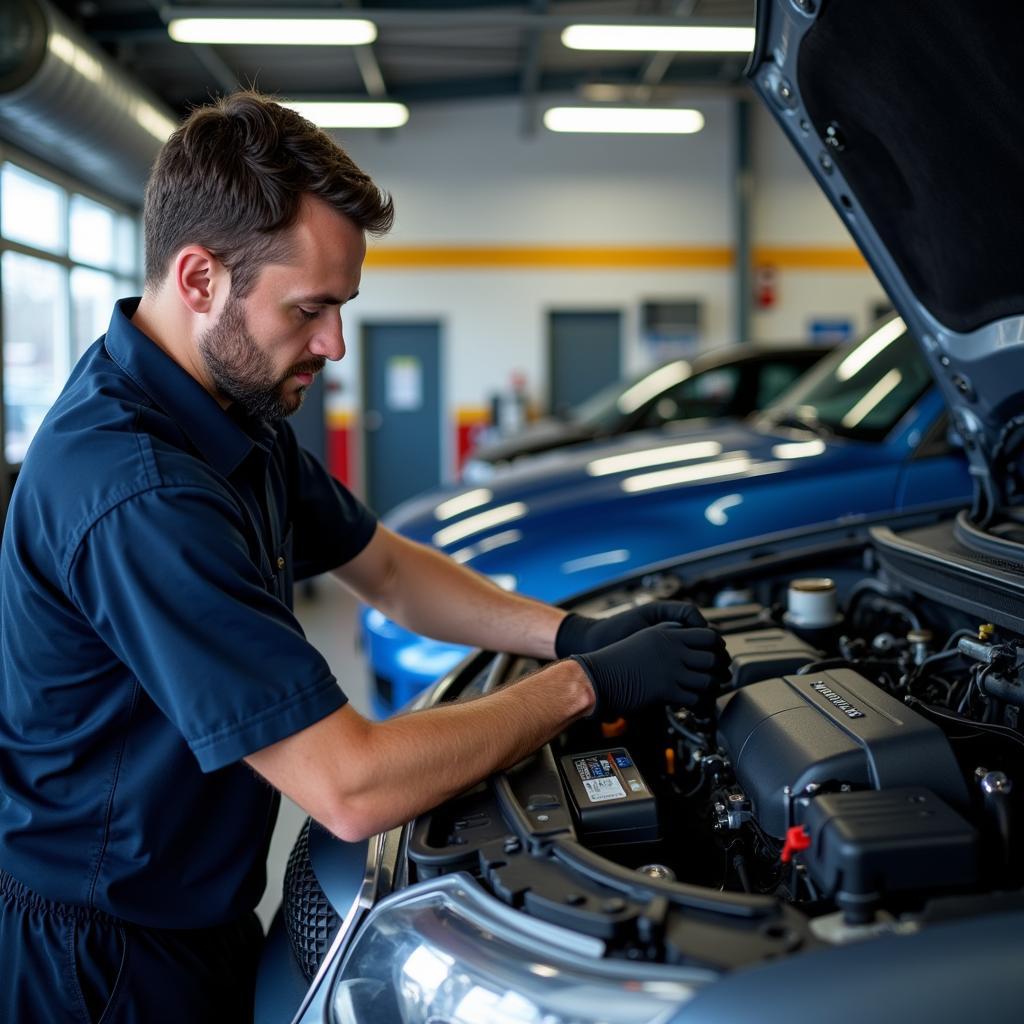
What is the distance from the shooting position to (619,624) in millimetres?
1709

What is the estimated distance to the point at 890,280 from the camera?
181 cm

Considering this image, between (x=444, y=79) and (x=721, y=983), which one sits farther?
(x=444, y=79)

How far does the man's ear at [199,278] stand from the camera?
4.32ft

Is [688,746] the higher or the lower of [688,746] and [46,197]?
the lower

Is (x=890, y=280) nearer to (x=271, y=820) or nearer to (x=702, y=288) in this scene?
(x=271, y=820)

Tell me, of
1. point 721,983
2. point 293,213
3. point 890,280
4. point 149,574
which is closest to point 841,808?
point 721,983

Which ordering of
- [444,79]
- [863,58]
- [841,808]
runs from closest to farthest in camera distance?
1. [841,808]
2. [863,58]
3. [444,79]

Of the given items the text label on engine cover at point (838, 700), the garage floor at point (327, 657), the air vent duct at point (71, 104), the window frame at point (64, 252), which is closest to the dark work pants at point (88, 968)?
the text label on engine cover at point (838, 700)

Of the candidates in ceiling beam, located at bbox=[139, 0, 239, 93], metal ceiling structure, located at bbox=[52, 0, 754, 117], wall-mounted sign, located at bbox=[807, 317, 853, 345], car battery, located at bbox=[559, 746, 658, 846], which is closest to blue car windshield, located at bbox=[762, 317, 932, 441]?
car battery, located at bbox=[559, 746, 658, 846]

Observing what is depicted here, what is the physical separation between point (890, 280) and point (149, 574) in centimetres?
133

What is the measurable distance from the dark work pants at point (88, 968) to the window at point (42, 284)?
227 inches

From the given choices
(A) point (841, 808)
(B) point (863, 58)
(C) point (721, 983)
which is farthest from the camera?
(B) point (863, 58)

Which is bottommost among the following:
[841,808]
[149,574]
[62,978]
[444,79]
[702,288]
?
[62,978]

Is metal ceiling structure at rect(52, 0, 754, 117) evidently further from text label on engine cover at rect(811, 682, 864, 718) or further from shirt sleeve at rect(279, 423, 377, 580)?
text label on engine cover at rect(811, 682, 864, 718)
